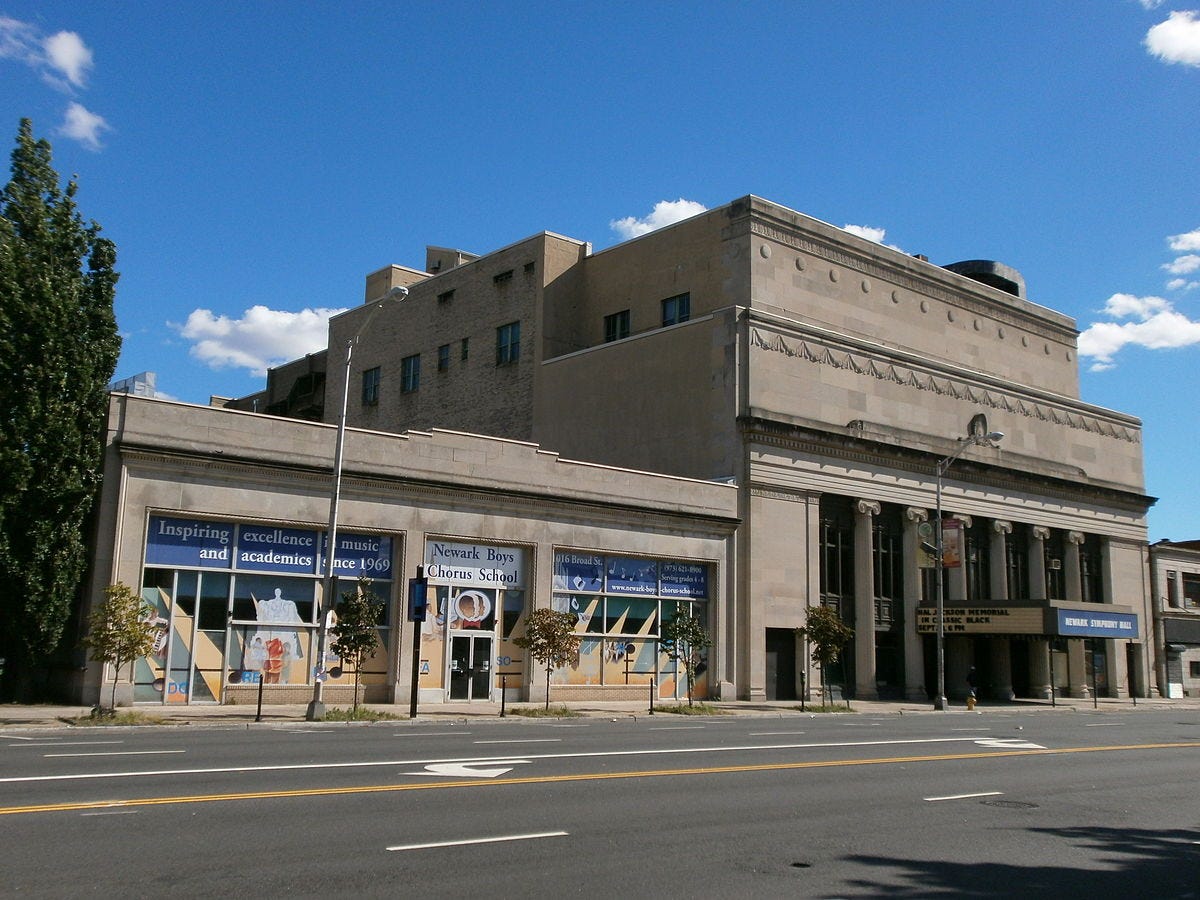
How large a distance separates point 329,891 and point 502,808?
163 inches

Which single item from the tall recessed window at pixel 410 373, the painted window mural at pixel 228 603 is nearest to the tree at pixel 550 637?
the painted window mural at pixel 228 603

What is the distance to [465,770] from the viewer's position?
50.9 ft

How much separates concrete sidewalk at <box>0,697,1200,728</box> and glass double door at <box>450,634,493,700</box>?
76cm

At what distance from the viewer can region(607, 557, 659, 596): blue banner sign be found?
38878mm

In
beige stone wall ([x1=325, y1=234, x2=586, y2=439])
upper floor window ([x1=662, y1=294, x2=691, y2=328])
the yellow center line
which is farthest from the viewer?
beige stone wall ([x1=325, y1=234, x2=586, y2=439])

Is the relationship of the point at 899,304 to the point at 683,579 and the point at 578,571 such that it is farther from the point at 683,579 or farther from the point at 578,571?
the point at 578,571

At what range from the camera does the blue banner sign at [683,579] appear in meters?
40.5

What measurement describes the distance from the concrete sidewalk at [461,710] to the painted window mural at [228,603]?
0.87 meters

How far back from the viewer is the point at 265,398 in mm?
76438

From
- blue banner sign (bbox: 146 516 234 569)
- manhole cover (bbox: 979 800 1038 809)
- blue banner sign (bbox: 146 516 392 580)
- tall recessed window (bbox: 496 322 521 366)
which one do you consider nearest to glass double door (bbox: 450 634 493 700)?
blue banner sign (bbox: 146 516 392 580)

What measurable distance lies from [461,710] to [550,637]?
3.24 meters

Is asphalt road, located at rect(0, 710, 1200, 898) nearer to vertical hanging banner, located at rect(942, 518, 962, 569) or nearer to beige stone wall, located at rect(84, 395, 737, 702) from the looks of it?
beige stone wall, located at rect(84, 395, 737, 702)

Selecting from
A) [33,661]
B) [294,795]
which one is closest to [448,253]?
[33,661]

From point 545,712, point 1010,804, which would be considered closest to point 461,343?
point 545,712
